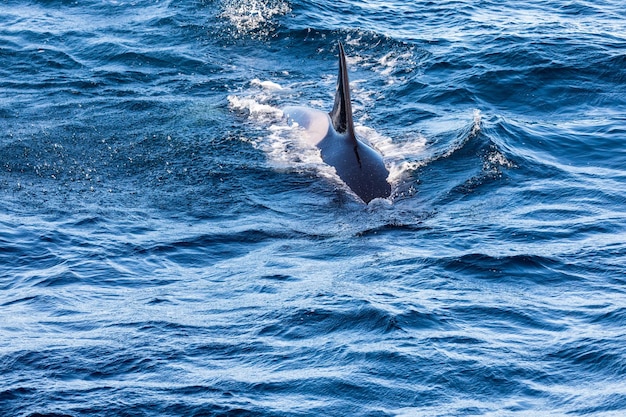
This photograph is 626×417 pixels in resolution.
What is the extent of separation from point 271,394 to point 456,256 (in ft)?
14.9

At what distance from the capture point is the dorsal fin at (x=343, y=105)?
16.2 m

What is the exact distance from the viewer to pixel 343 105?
16.5 metres

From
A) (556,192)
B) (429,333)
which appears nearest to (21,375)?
(429,333)

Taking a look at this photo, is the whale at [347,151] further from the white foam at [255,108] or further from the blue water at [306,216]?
the white foam at [255,108]

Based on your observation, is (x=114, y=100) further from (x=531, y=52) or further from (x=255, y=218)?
(x=531, y=52)

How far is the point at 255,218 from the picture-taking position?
1473 cm

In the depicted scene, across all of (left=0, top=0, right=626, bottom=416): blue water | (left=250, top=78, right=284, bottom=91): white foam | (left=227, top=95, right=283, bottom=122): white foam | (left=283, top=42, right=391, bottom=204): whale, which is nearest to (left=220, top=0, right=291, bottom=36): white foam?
(left=0, top=0, right=626, bottom=416): blue water

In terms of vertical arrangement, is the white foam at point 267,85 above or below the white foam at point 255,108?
above

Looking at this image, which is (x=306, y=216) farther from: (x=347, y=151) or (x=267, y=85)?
(x=267, y=85)

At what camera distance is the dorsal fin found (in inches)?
637

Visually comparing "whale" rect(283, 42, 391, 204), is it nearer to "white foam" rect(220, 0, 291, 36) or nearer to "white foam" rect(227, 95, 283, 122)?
"white foam" rect(227, 95, 283, 122)

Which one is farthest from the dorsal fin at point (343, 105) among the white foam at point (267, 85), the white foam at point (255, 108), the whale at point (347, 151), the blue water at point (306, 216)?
the white foam at point (267, 85)

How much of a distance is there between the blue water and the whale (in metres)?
0.29

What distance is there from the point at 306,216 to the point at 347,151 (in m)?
2.12
